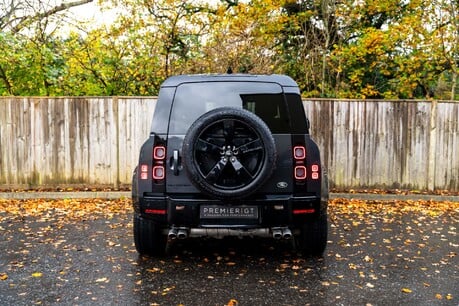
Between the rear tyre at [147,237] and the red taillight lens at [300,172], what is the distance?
1.51 meters

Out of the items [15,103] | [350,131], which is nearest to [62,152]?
[15,103]

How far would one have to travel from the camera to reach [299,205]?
176 inches

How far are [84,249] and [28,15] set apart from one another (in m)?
7.67

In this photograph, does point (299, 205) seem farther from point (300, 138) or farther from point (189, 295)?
point (189, 295)

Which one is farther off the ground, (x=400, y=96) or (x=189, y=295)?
(x=400, y=96)

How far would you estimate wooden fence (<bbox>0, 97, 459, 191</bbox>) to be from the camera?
882 cm

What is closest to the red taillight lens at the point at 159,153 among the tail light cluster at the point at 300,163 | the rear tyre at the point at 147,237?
the rear tyre at the point at 147,237

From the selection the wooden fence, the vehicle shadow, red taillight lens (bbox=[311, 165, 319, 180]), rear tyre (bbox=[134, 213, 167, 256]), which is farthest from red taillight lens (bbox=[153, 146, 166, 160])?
the wooden fence

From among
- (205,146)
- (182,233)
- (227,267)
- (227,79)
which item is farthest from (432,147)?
(182,233)

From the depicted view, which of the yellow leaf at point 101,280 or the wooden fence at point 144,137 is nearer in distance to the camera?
the yellow leaf at point 101,280

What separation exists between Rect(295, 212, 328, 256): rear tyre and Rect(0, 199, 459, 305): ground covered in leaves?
0.15m

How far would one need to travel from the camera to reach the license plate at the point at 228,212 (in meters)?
4.41

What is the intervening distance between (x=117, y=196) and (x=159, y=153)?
15.0 ft

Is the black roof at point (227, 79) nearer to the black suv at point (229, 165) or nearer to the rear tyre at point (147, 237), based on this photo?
the black suv at point (229, 165)
